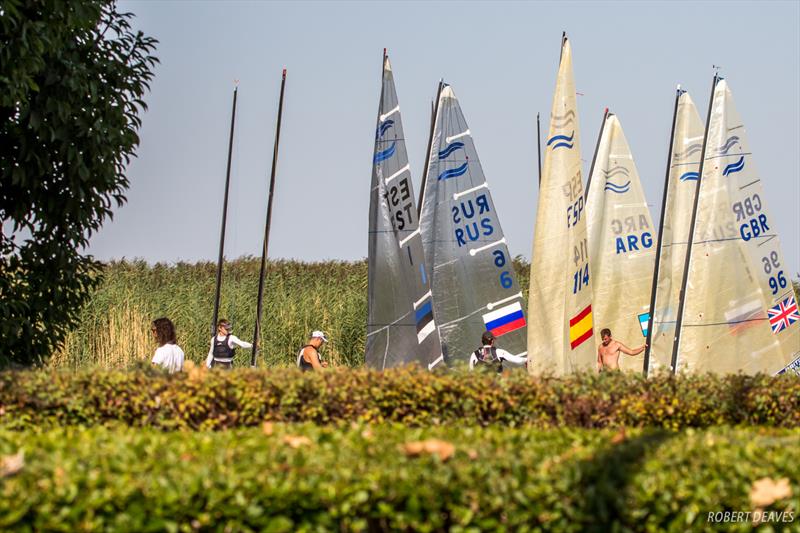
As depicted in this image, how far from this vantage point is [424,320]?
1673 cm

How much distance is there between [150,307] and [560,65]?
450 inches

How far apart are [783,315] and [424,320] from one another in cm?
595

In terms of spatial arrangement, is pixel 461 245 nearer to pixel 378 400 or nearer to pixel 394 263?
pixel 394 263

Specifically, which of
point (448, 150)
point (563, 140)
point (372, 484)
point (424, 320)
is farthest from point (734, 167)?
point (372, 484)

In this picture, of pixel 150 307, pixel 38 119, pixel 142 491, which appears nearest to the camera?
pixel 142 491

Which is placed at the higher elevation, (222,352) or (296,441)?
(222,352)

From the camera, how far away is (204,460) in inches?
198

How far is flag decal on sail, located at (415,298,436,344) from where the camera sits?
54.4 ft

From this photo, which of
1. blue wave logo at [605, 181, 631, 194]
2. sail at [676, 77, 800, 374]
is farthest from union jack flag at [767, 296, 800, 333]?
blue wave logo at [605, 181, 631, 194]

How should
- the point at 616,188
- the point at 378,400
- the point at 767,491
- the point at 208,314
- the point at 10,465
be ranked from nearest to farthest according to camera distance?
the point at 10,465 → the point at 767,491 → the point at 378,400 → the point at 616,188 → the point at 208,314

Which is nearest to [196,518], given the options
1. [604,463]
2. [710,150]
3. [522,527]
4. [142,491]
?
[142,491]

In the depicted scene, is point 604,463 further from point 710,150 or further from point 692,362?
point 710,150

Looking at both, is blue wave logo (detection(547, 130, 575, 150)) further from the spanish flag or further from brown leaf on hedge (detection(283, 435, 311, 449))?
brown leaf on hedge (detection(283, 435, 311, 449))

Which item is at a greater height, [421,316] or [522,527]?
[421,316]
